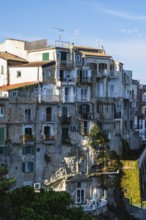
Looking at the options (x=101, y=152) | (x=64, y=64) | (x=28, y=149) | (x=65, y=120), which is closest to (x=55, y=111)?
(x=65, y=120)

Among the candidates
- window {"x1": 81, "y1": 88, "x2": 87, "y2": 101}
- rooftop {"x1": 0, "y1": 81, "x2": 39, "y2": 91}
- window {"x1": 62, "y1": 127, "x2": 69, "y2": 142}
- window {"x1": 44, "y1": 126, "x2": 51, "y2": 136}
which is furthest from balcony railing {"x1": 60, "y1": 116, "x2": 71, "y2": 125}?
rooftop {"x1": 0, "y1": 81, "x2": 39, "y2": 91}

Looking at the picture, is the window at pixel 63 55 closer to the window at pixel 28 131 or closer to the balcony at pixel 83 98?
the balcony at pixel 83 98

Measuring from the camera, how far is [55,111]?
2378 inches

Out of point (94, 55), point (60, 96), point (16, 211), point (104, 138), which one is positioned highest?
point (94, 55)

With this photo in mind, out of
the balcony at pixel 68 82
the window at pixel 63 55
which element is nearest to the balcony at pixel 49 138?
the balcony at pixel 68 82

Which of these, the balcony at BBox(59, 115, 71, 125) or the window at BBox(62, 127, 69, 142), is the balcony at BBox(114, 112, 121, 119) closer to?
the balcony at BBox(59, 115, 71, 125)

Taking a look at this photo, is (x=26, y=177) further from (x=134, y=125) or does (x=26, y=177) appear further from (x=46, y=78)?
(x=134, y=125)

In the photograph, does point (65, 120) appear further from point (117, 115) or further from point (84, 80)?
point (117, 115)

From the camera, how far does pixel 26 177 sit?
58.4 metres

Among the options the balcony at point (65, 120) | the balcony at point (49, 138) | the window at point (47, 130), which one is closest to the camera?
the balcony at point (49, 138)

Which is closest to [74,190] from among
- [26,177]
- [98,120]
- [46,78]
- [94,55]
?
[26,177]

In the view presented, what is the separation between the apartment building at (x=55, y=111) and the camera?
191 feet

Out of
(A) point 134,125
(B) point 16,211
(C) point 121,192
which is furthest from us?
(A) point 134,125

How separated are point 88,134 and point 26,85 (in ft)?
32.1
